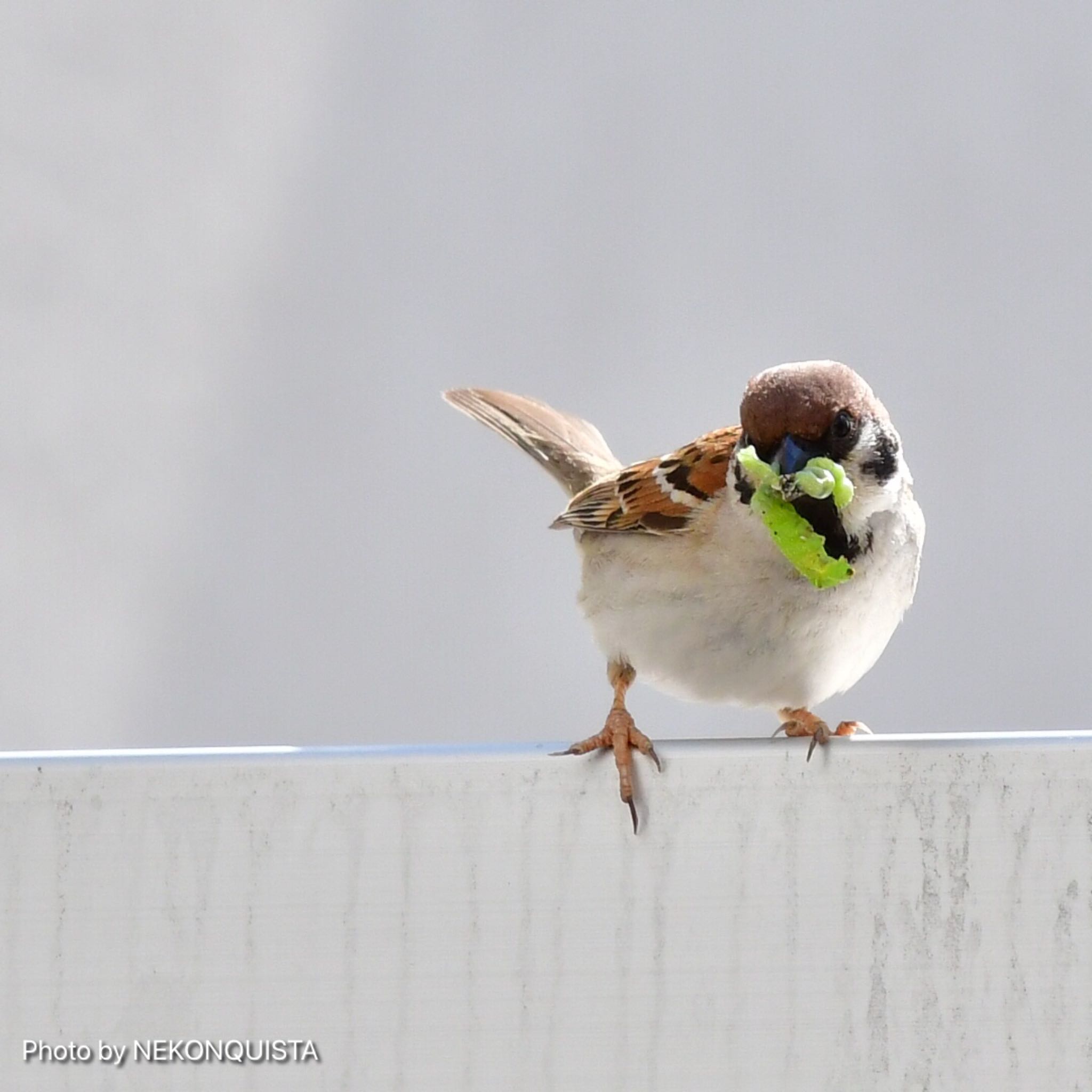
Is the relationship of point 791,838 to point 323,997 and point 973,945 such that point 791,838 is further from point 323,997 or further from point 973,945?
point 323,997

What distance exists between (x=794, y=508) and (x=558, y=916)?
1.45 ft

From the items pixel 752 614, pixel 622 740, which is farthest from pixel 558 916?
pixel 752 614

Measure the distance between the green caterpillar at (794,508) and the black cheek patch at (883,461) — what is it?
4cm

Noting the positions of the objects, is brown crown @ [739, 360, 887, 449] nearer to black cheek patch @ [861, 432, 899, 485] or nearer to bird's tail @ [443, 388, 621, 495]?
black cheek patch @ [861, 432, 899, 485]

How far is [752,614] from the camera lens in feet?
3.11

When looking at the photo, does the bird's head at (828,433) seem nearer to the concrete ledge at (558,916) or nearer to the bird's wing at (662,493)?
the bird's wing at (662,493)

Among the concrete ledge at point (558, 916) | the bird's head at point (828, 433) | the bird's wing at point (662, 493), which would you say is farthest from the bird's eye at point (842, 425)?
the concrete ledge at point (558, 916)

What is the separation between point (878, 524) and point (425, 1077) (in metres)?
0.55

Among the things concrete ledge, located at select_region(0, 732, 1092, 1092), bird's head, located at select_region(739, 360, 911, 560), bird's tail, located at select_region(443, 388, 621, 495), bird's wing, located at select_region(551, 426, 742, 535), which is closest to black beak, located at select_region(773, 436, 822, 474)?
bird's head, located at select_region(739, 360, 911, 560)

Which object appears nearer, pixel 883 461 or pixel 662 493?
pixel 883 461

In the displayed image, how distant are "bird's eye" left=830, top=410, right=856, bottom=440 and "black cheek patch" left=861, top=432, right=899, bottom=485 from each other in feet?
0.10

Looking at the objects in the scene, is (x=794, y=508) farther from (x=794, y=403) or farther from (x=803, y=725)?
(x=803, y=725)

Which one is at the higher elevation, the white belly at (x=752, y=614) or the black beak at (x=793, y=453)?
the black beak at (x=793, y=453)

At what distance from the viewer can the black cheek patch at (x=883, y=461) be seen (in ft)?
3.12
